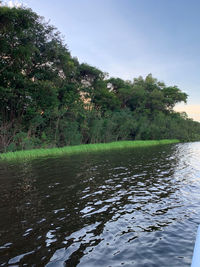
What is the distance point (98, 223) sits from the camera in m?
6.52

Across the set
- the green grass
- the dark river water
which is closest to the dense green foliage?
the green grass

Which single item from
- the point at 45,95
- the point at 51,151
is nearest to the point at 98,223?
the point at 51,151

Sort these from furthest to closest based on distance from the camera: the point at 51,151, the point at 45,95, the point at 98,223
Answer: the point at 45,95 → the point at 51,151 → the point at 98,223

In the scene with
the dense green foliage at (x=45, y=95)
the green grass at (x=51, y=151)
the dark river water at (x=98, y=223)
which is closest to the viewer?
the dark river water at (x=98, y=223)

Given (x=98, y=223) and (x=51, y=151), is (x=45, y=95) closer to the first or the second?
(x=51, y=151)

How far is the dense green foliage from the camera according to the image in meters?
27.6

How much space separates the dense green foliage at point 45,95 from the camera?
2758 centimetres

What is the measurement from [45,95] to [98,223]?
28941 mm

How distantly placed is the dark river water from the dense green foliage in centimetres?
2089

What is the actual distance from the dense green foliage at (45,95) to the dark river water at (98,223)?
68.5 ft

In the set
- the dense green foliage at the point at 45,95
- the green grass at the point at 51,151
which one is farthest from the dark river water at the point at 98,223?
the dense green foliage at the point at 45,95

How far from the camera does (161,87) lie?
75.6 metres

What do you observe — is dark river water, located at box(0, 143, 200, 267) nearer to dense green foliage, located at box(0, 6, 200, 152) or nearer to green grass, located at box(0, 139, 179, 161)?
green grass, located at box(0, 139, 179, 161)

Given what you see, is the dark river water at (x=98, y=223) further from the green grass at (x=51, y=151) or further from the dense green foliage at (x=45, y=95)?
the dense green foliage at (x=45, y=95)
